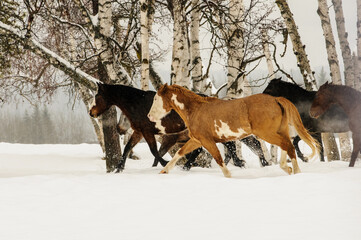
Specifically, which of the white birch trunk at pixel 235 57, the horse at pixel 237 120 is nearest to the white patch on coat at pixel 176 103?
the horse at pixel 237 120

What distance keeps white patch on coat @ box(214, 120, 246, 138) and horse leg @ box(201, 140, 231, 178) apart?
17 cm

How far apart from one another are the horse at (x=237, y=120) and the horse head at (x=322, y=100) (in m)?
0.91

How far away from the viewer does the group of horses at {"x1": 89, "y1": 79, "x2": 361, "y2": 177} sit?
175 inches

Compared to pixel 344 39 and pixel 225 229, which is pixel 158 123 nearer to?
pixel 225 229

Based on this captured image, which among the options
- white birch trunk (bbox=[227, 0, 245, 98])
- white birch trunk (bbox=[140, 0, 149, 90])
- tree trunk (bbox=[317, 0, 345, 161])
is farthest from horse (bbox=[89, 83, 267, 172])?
tree trunk (bbox=[317, 0, 345, 161])

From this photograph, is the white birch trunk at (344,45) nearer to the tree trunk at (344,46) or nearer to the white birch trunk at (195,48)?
the tree trunk at (344,46)

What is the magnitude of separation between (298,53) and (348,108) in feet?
14.0

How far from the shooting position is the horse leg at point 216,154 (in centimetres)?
459

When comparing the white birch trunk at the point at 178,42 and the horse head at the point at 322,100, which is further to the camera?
the white birch trunk at the point at 178,42

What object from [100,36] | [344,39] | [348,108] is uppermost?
[344,39]

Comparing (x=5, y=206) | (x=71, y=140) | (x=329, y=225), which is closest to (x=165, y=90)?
(x=5, y=206)

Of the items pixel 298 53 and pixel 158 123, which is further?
pixel 298 53

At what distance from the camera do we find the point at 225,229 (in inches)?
115

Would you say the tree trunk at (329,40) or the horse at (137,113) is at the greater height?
the tree trunk at (329,40)
